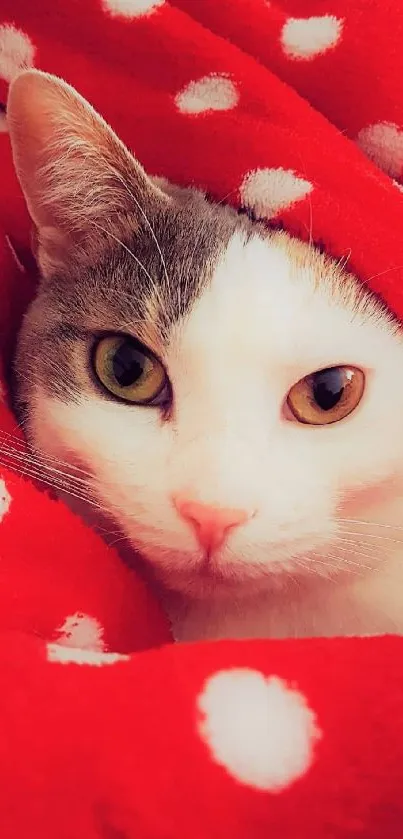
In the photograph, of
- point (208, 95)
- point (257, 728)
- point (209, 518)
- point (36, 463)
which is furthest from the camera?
point (208, 95)

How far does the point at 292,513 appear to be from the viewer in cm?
63

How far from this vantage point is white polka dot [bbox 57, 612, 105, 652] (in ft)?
1.99

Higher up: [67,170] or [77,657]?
[67,170]

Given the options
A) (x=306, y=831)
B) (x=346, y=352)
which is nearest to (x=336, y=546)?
(x=346, y=352)

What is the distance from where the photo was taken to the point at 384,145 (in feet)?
2.87

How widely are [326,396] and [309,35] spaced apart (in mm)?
431

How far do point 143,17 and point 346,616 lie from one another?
65 cm

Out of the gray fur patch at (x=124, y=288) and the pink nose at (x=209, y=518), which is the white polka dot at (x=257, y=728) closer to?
the pink nose at (x=209, y=518)

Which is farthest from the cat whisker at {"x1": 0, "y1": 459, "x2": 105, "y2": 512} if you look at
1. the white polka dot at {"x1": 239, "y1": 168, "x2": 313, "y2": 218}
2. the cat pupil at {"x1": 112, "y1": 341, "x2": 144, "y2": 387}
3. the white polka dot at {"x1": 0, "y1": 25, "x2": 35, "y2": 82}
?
the white polka dot at {"x1": 0, "y1": 25, "x2": 35, "y2": 82}

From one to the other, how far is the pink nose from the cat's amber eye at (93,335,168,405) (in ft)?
0.45

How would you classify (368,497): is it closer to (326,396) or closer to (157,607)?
(326,396)

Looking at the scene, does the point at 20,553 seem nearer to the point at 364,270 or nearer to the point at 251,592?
the point at 251,592

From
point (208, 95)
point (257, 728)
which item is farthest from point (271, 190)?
point (257, 728)

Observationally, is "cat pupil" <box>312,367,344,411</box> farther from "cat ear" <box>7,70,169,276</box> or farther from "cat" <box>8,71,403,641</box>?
"cat ear" <box>7,70,169,276</box>
